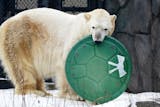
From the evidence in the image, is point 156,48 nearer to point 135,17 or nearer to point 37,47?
point 135,17

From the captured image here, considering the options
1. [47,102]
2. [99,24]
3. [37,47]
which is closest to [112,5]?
[37,47]

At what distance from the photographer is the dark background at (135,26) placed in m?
8.78

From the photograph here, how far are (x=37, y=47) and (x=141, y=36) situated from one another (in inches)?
98.0

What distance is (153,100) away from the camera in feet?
19.8

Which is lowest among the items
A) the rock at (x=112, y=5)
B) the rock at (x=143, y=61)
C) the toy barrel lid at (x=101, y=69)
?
the rock at (x=143, y=61)

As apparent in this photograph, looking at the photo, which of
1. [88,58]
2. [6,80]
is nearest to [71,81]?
[88,58]

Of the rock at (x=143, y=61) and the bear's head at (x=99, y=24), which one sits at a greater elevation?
the bear's head at (x=99, y=24)

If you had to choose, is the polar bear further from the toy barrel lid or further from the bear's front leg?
the toy barrel lid

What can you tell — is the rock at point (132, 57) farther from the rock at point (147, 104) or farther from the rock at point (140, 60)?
the rock at point (147, 104)

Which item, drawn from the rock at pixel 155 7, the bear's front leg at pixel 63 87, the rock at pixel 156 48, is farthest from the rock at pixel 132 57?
the bear's front leg at pixel 63 87

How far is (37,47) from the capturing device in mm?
6797

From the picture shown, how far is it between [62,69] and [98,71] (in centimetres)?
54

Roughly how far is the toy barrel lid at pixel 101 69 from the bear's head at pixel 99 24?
0.28 ft

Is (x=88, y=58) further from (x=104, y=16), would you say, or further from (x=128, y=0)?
(x=128, y=0)
